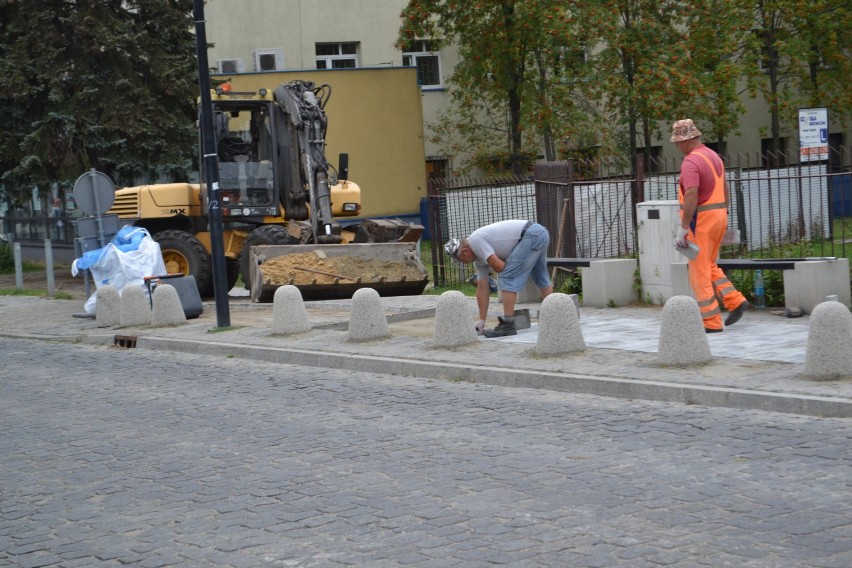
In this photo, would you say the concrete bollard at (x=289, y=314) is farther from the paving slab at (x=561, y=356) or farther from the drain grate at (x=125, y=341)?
the drain grate at (x=125, y=341)

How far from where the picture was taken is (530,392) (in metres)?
10.1

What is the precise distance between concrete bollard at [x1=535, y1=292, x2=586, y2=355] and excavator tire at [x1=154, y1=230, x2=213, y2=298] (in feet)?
35.4

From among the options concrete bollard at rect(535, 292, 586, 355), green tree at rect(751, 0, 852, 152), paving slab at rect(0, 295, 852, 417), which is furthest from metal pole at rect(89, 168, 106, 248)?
green tree at rect(751, 0, 852, 152)

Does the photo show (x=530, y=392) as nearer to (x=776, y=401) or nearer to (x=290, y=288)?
(x=776, y=401)

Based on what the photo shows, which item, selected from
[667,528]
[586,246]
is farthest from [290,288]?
[667,528]

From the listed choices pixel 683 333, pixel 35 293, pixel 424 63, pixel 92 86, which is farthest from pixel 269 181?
pixel 424 63

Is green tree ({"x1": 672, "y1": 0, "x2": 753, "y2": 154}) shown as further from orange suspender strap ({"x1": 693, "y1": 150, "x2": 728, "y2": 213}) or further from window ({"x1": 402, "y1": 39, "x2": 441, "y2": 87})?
orange suspender strap ({"x1": 693, "y1": 150, "x2": 728, "y2": 213})

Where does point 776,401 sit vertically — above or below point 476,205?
below

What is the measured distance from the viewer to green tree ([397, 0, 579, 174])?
30.7 metres

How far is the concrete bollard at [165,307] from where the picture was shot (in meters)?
16.7

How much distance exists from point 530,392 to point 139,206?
13.3 m

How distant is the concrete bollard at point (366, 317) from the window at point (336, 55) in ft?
86.5

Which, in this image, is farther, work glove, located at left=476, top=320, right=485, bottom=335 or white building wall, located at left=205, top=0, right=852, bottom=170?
white building wall, located at left=205, top=0, right=852, bottom=170

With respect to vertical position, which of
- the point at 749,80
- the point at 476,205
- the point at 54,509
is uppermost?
the point at 749,80
